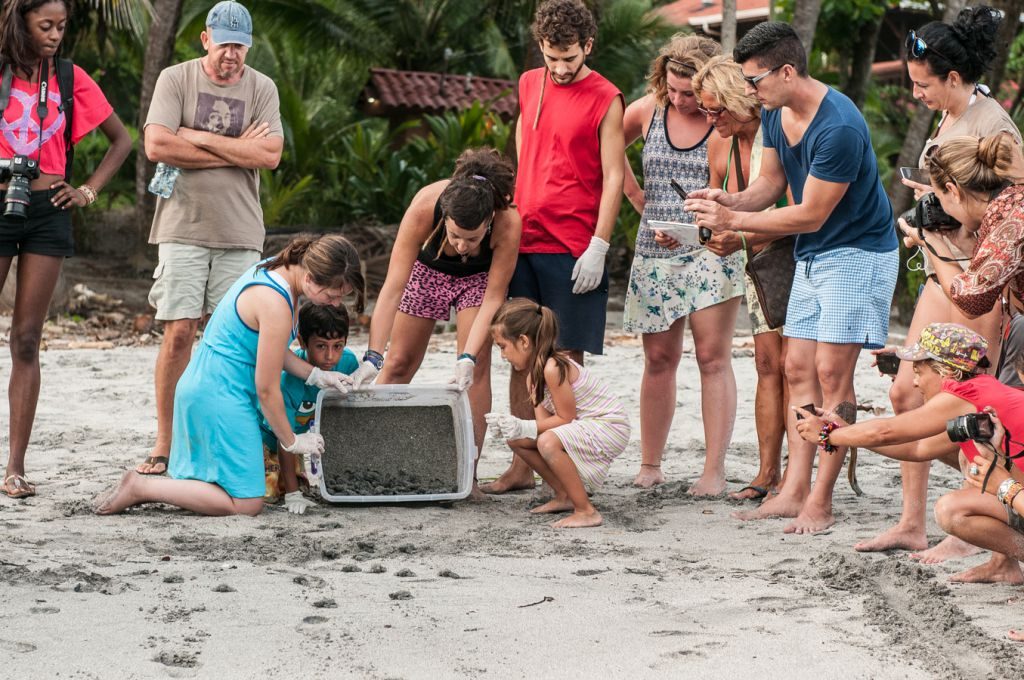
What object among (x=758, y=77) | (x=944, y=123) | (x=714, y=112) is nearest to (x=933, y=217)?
(x=944, y=123)

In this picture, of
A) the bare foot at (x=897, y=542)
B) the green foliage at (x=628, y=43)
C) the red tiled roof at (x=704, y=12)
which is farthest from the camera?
the red tiled roof at (x=704, y=12)

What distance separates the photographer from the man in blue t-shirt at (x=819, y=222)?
3.97 metres

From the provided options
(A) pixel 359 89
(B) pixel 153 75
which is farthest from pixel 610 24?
(B) pixel 153 75

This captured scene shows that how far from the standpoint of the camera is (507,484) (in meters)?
4.93

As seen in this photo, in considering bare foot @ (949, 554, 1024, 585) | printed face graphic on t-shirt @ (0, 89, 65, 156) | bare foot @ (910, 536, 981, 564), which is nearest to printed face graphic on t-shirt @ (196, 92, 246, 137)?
printed face graphic on t-shirt @ (0, 89, 65, 156)

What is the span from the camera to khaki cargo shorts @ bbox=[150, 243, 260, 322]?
4914mm

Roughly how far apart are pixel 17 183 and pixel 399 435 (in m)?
1.66

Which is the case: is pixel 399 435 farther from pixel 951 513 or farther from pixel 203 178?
pixel 951 513

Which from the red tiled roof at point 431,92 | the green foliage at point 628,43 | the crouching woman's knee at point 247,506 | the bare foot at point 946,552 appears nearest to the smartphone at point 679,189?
the bare foot at point 946,552

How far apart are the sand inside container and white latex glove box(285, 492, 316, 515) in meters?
0.12

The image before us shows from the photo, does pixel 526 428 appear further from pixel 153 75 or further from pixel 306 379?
pixel 153 75

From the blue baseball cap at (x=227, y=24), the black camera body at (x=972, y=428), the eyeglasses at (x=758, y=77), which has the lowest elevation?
the black camera body at (x=972, y=428)

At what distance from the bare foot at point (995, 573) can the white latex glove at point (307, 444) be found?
2.14 meters

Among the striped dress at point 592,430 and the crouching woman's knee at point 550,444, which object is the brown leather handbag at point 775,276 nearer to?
the striped dress at point 592,430
